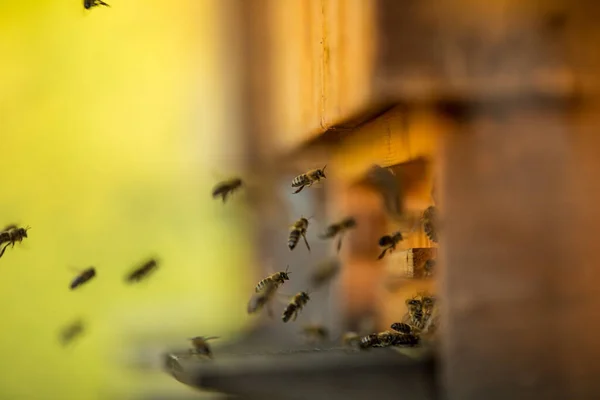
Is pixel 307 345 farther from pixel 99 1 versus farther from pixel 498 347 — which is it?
pixel 99 1

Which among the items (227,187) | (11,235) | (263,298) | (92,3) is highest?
(92,3)

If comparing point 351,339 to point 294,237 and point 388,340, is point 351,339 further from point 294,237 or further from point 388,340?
point 294,237

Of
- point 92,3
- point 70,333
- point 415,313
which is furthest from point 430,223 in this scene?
point 70,333

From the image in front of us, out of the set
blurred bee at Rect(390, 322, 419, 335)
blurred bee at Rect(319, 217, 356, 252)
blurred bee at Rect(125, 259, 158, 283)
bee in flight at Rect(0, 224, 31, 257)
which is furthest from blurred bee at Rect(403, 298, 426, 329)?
bee in flight at Rect(0, 224, 31, 257)

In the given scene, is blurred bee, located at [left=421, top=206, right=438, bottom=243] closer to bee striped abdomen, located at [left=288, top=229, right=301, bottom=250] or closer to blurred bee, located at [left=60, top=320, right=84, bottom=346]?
bee striped abdomen, located at [left=288, top=229, right=301, bottom=250]

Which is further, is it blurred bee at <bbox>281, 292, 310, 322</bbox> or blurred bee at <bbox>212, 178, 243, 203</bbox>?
blurred bee at <bbox>212, 178, 243, 203</bbox>

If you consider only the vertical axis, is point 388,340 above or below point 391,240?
below

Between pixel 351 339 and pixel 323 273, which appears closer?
pixel 351 339
